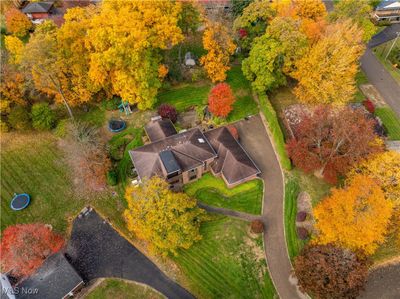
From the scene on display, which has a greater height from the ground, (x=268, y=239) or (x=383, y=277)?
(x=268, y=239)

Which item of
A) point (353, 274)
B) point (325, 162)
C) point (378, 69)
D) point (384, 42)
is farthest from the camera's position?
point (384, 42)

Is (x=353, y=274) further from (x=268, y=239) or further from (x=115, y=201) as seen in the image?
(x=115, y=201)

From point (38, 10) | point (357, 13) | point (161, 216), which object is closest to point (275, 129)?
point (161, 216)

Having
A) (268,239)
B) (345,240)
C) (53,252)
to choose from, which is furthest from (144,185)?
(345,240)

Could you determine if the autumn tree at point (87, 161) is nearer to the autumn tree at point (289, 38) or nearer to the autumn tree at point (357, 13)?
the autumn tree at point (289, 38)

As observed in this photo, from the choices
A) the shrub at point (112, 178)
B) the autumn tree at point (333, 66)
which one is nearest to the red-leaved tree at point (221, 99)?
the autumn tree at point (333, 66)

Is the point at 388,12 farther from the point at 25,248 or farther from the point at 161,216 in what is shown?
the point at 25,248
